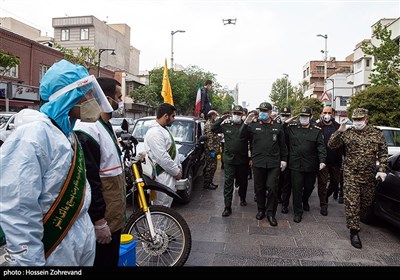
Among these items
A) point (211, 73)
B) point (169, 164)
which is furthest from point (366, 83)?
point (169, 164)

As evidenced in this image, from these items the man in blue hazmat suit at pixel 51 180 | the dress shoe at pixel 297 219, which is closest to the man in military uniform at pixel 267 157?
the dress shoe at pixel 297 219

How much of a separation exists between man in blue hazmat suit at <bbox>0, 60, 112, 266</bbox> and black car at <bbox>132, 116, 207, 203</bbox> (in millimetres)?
4873

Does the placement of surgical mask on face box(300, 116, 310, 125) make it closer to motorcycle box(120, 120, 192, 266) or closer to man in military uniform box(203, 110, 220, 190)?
man in military uniform box(203, 110, 220, 190)

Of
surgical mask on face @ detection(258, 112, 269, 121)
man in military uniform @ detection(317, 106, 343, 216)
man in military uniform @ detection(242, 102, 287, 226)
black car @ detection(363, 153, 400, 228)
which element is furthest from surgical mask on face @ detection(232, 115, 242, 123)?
black car @ detection(363, 153, 400, 228)

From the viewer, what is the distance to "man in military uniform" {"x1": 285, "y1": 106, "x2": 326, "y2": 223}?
6457 mm

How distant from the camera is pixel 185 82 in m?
39.6

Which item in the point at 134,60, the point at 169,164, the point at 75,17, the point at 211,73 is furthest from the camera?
the point at 134,60

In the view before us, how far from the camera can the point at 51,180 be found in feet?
5.96

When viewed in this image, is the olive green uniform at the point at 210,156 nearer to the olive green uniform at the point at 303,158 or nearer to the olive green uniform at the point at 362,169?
the olive green uniform at the point at 303,158

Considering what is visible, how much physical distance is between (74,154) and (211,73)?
43.4 m

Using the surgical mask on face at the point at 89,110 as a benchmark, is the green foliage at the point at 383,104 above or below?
above

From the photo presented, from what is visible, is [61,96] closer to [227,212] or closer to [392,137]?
[227,212]

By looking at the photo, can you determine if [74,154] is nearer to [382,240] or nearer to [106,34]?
[382,240]

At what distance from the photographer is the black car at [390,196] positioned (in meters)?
5.14
